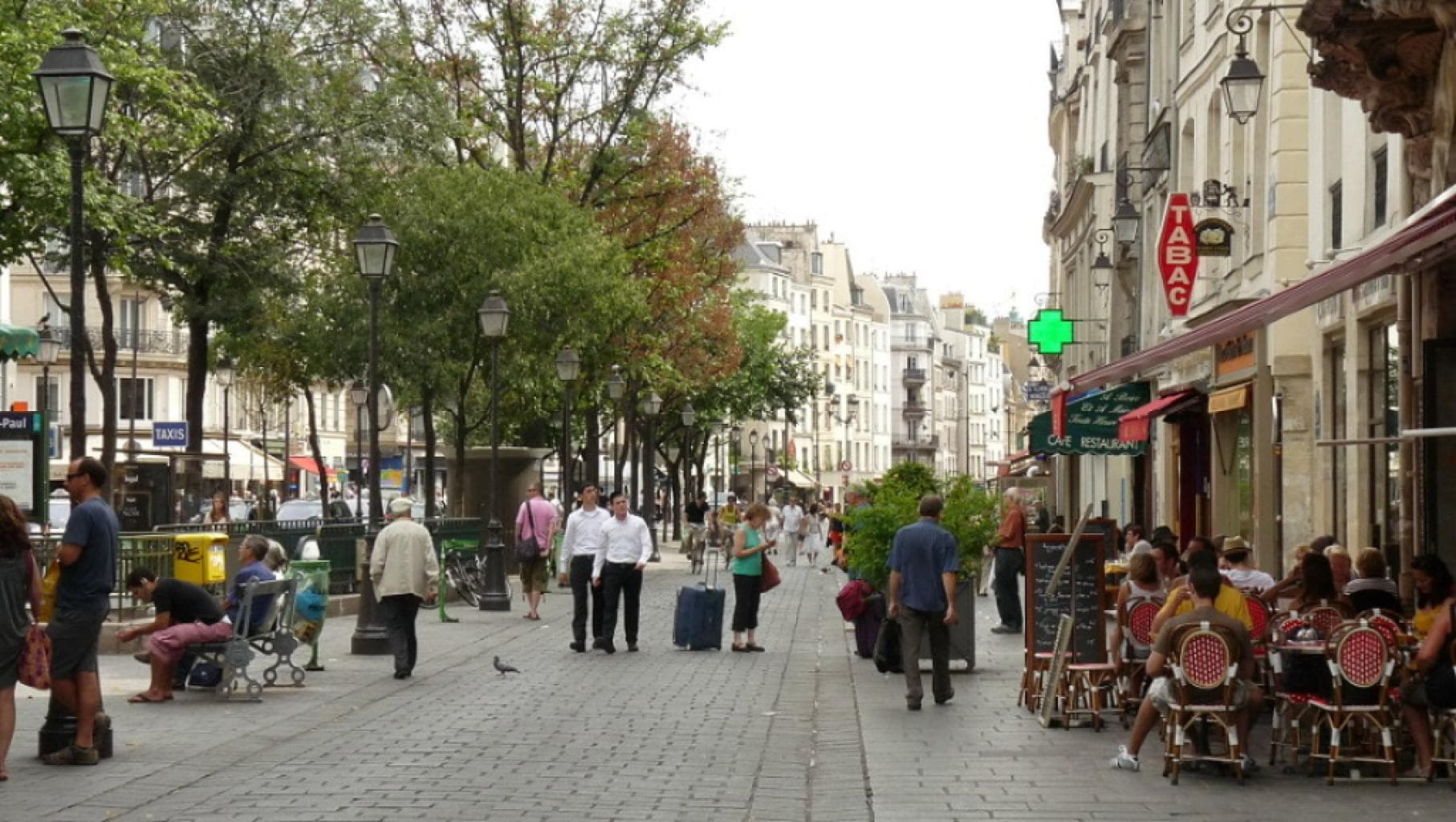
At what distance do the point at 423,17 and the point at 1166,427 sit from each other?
60.2ft

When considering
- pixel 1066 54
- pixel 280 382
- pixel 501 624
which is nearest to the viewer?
pixel 501 624

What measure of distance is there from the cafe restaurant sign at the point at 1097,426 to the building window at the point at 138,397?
199ft

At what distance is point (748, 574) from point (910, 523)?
12.4ft

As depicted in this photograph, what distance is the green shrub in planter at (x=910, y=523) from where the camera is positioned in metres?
20.4

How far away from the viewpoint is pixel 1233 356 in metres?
28.8

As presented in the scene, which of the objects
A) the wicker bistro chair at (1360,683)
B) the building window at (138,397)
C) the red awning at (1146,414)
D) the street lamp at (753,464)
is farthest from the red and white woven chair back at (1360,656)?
the building window at (138,397)

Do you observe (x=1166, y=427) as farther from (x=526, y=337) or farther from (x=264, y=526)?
(x=264, y=526)

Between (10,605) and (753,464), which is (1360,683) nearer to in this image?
(10,605)

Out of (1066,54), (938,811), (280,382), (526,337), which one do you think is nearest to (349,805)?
(938,811)

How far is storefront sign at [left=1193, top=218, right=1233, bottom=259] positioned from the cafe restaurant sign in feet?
13.5

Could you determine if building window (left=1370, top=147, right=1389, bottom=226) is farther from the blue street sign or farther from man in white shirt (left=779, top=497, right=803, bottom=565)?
the blue street sign

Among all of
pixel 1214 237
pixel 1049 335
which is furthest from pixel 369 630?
pixel 1049 335

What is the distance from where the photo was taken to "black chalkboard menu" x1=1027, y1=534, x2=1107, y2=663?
1595 cm

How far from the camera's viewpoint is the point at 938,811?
35.9 feet
